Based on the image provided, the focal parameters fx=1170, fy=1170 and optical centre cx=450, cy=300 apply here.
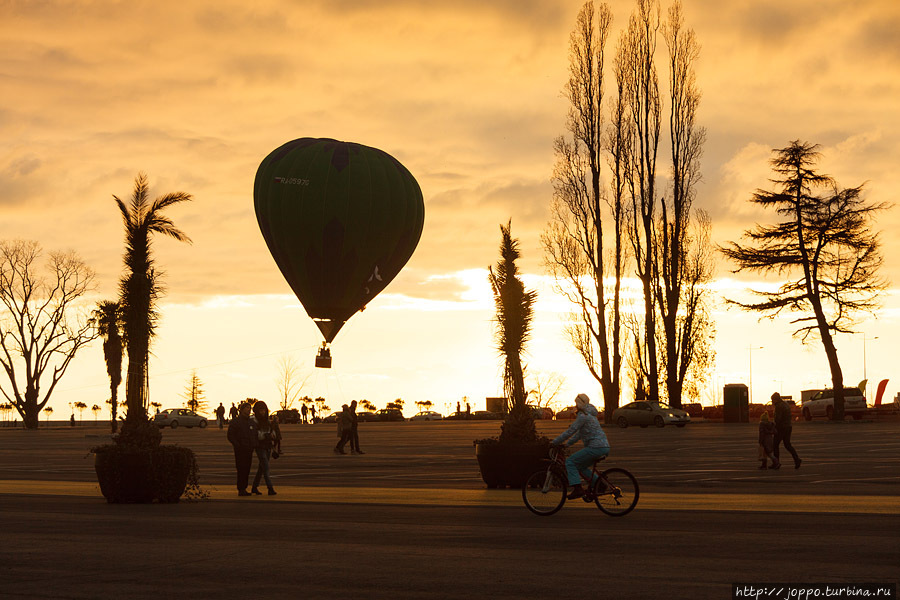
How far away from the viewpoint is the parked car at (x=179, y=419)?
8731 centimetres

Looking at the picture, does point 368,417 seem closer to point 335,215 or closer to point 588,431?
point 335,215

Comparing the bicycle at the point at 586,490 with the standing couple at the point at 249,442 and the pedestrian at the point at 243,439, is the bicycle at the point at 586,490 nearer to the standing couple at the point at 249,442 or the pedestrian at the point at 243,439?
the standing couple at the point at 249,442

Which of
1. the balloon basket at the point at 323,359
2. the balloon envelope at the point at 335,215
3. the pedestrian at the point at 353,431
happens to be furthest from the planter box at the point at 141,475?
the balloon basket at the point at 323,359

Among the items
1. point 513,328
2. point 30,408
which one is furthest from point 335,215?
point 30,408

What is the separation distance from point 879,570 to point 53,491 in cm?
1700

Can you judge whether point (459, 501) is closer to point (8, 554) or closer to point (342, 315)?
point (8, 554)

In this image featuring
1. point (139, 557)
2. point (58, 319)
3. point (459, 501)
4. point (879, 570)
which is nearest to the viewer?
point (879, 570)

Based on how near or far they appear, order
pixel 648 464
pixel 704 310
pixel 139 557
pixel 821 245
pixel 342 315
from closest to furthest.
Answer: pixel 139 557
pixel 648 464
pixel 342 315
pixel 821 245
pixel 704 310

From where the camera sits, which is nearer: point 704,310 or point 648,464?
point 648,464

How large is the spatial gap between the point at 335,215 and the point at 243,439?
18207mm

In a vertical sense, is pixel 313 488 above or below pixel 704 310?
below

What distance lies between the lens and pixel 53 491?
2269 cm

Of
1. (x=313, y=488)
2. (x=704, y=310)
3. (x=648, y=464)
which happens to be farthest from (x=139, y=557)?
(x=704, y=310)

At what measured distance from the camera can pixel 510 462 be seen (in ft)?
72.4
